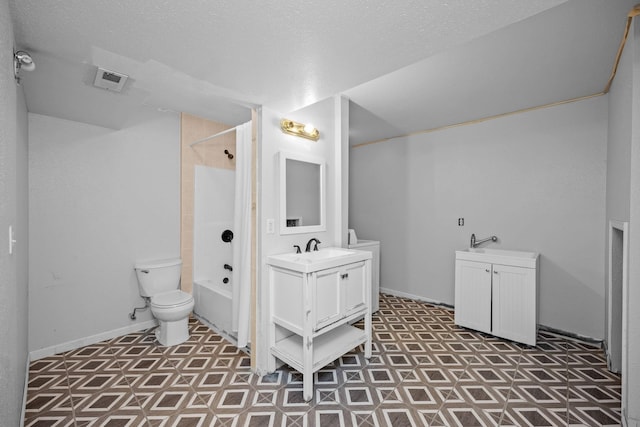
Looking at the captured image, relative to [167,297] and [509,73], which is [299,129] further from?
[167,297]

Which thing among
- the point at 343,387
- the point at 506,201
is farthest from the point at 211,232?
the point at 506,201

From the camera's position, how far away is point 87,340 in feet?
8.73

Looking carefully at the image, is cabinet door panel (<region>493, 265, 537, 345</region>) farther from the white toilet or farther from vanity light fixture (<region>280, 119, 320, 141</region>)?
the white toilet

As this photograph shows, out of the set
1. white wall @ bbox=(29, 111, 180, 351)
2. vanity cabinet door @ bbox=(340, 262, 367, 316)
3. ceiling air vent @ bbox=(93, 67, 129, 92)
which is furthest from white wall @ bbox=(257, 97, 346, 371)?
white wall @ bbox=(29, 111, 180, 351)

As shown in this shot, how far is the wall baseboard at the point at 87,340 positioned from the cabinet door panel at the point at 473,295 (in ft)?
11.5

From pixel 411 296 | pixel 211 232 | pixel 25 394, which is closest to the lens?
pixel 25 394

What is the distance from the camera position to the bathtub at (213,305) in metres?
2.82

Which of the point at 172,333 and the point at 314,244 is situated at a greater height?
the point at 314,244

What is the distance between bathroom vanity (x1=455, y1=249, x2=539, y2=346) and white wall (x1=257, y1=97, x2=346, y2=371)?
1.54 m

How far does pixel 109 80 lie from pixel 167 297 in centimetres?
204

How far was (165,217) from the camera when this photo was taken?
318 centimetres

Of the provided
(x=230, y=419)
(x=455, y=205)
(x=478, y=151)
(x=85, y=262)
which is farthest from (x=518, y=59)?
(x=85, y=262)

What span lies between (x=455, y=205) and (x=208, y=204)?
3282mm

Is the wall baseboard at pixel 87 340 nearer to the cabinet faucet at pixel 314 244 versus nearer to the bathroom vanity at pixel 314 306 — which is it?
the bathroom vanity at pixel 314 306
